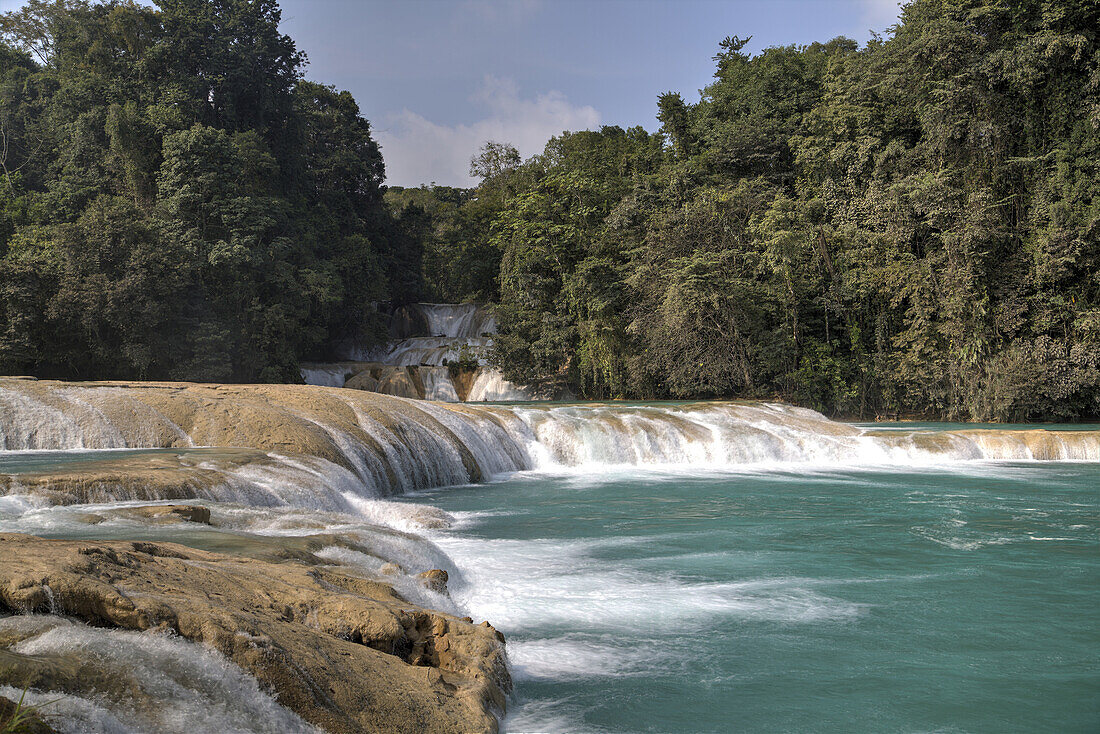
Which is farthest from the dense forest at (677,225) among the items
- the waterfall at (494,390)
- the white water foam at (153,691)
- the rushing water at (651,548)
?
the white water foam at (153,691)

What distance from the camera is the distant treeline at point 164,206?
22.4m

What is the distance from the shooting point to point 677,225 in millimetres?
26781

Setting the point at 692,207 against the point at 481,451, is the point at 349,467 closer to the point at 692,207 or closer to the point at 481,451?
the point at 481,451

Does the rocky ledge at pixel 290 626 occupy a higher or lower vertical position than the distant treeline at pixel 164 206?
lower

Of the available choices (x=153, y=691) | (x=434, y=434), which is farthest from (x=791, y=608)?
(x=434, y=434)

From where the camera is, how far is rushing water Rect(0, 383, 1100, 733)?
15.1 ft

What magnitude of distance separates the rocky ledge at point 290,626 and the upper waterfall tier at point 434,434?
4.86m

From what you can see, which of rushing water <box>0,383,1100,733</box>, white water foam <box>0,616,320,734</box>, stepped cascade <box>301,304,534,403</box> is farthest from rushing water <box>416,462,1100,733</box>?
stepped cascade <box>301,304,534,403</box>

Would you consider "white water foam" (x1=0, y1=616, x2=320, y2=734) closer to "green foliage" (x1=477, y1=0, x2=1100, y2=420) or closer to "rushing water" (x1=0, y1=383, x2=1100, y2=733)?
"rushing water" (x1=0, y1=383, x2=1100, y2=733)

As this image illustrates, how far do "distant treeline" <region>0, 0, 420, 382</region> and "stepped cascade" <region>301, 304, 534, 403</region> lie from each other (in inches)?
69.6

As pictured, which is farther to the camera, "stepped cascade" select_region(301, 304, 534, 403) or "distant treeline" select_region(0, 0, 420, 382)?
"stepped cascade" select_region(301, 304, 534, 403)

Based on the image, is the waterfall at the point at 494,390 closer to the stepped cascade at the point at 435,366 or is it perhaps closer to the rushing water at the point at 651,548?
the stepped cascade at the point at 435,366

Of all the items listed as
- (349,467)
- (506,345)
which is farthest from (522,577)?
(506,345)

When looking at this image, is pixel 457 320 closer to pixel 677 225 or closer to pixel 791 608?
pixel 677 225
